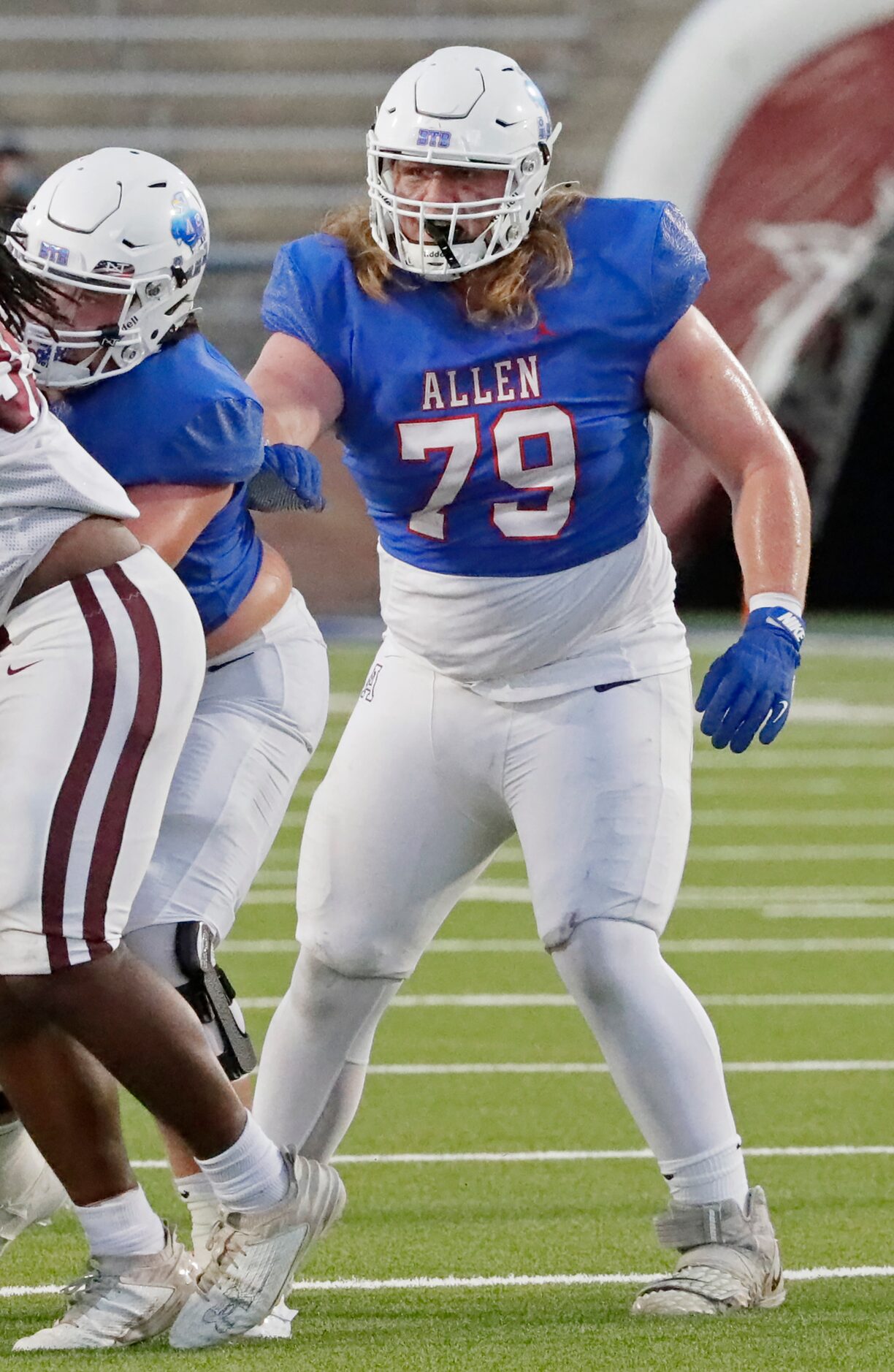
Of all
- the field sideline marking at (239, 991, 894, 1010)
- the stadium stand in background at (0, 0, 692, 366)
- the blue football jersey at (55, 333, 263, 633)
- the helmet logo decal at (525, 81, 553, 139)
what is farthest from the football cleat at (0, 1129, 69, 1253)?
the stadium stand in background at (0, 0, 692, 366)

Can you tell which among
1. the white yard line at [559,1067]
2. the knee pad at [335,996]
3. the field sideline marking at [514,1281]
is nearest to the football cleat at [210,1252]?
the field sideline marking at [514,1281]

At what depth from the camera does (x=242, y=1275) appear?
9.30 feet

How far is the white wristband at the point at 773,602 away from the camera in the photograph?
10.1ft

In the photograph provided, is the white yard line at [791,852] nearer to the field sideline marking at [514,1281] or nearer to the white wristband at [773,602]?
the field sideline marking at [514,1281]

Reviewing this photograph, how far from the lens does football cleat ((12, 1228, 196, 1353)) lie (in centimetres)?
282

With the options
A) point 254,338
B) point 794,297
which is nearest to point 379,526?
point 794,297

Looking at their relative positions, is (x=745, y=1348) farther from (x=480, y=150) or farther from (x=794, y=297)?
(x=794, y=297)

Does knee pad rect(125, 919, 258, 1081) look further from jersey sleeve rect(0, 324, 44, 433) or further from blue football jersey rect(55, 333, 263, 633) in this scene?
jersey sleeve rect(0, 324, 44, 433)

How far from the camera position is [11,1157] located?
317 centimetres

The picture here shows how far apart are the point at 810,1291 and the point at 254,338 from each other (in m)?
11.6

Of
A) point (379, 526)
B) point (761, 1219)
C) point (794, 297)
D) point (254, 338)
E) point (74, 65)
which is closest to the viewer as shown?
point (761, 1219)

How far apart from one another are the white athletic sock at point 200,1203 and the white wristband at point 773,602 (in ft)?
3.38

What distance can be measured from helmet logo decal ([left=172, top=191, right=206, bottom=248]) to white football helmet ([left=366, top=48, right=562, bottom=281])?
0.24 meters

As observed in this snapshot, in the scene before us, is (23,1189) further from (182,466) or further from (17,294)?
(17,294)
